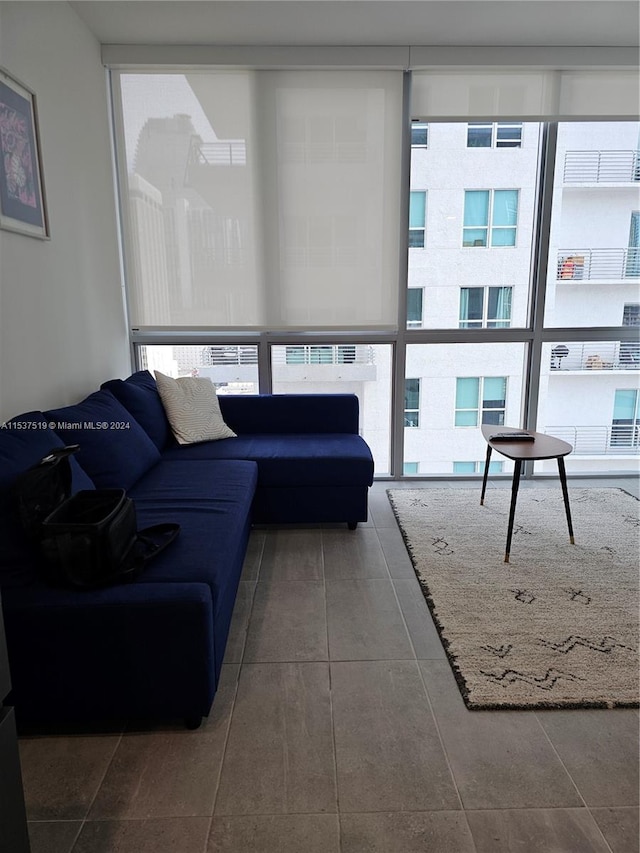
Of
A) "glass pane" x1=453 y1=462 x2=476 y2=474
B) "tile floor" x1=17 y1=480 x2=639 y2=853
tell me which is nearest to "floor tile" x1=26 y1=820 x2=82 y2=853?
"tile floor" x1=17 y1=480 x2=639 y2=853

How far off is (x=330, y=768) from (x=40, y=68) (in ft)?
10.6

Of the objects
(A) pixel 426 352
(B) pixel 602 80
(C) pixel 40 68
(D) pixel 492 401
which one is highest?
(B) pixel 602 80

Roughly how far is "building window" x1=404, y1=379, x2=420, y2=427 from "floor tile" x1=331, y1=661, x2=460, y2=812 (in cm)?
229

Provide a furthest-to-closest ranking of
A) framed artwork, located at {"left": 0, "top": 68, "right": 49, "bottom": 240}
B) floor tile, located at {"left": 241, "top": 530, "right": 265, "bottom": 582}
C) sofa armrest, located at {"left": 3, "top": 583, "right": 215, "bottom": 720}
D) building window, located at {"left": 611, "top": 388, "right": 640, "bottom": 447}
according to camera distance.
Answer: building window, located at {"left": 611, "top": 388, "right": 640, "bottom": 447} < floor tile, located at {"left": 241, "top": 530, "right": 265, "bottom": 582} < framed artwork, located at {"left": 0, "top": 68, "right": 49, "bottom": 240} < sofa armrest, located at {"left": 3, "top": 583, "right": 215, "bottom": 720}

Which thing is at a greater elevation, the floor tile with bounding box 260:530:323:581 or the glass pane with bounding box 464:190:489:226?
the glass pane with bounding box 464:190:489:226

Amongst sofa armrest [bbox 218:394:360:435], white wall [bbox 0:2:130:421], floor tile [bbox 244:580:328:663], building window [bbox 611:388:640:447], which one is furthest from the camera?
building window [bbox 611:388:640:447]

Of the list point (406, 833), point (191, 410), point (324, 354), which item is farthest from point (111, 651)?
point (324, 354)

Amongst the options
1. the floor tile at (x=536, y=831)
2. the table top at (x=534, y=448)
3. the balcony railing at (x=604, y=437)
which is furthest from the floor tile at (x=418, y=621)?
the balcony railing at (x=604, y=437)

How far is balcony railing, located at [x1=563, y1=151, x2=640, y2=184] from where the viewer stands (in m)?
3.75

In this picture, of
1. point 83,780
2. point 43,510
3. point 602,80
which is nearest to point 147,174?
point 43,510

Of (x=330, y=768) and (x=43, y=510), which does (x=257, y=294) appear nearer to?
(x=43, y=510)

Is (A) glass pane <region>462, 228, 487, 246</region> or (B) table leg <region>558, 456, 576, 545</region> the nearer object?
(B) table leg <region>558, 456, 576, 545</region>

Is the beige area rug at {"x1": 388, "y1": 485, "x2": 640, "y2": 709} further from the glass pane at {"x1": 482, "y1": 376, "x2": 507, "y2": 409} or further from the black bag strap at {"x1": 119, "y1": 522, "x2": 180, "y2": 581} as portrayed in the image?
the black bag strap at {"x1": 119, "y1": 522, "x2": 180, "y2": 581}

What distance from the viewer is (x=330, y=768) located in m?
1.56
